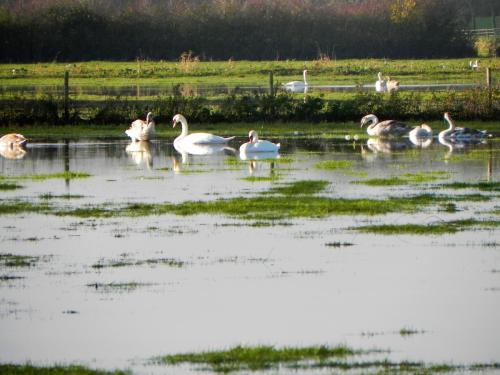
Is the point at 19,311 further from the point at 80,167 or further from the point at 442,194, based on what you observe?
the point at 80,167

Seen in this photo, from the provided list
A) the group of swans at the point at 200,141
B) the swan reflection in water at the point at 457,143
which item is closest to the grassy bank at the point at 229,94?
the group of swans at the point at 200,141

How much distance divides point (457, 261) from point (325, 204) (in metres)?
5.34

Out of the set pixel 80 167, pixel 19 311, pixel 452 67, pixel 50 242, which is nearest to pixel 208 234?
pixel 50 242

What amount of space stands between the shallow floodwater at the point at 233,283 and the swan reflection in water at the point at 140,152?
4.98 meters

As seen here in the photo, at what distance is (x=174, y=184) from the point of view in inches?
966

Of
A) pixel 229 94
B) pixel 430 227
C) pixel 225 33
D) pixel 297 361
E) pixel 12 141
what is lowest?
pixel 297 361

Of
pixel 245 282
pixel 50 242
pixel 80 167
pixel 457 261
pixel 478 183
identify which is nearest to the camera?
pixel 245 282

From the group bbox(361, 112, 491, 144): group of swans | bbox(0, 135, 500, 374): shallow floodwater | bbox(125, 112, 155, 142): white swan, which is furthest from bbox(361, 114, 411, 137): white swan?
bbox(0, 135, 500, 374): shallow floodwater

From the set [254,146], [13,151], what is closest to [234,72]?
[13,151]

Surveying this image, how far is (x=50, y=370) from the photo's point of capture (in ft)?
37.0

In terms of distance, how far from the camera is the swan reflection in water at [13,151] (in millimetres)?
31078

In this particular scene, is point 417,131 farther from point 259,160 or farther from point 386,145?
point 259,160

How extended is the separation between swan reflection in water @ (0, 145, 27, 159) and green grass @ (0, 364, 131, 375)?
1970cm

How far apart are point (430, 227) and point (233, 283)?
4.43 m
